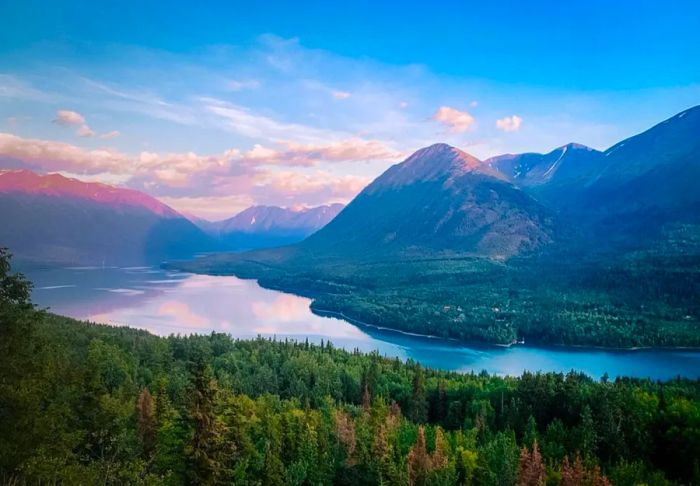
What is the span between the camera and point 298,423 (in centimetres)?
3186

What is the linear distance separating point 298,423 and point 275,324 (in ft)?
260

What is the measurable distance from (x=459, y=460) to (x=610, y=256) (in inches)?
5537

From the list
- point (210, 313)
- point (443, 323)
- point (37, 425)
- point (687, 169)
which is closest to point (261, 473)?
point (37, 425)

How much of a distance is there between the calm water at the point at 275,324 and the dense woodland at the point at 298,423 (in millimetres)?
24397

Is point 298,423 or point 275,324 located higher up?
point 298,423

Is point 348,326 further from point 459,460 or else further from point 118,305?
point 459,460

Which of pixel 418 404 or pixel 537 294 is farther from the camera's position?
pixel 537 294

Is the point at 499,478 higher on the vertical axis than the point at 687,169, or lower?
lower

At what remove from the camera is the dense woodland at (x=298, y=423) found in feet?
45.3

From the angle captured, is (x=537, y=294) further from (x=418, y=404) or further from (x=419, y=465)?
(x=419, y=465)

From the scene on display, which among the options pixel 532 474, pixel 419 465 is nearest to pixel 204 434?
pixel 419 465

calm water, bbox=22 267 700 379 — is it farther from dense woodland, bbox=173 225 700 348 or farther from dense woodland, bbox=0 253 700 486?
dense woodland, bbox=0 253 700 486

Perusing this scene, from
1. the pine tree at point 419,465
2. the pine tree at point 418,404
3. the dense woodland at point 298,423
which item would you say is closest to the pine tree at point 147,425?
the dense woodland at point 298,423

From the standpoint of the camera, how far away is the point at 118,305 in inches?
4921
